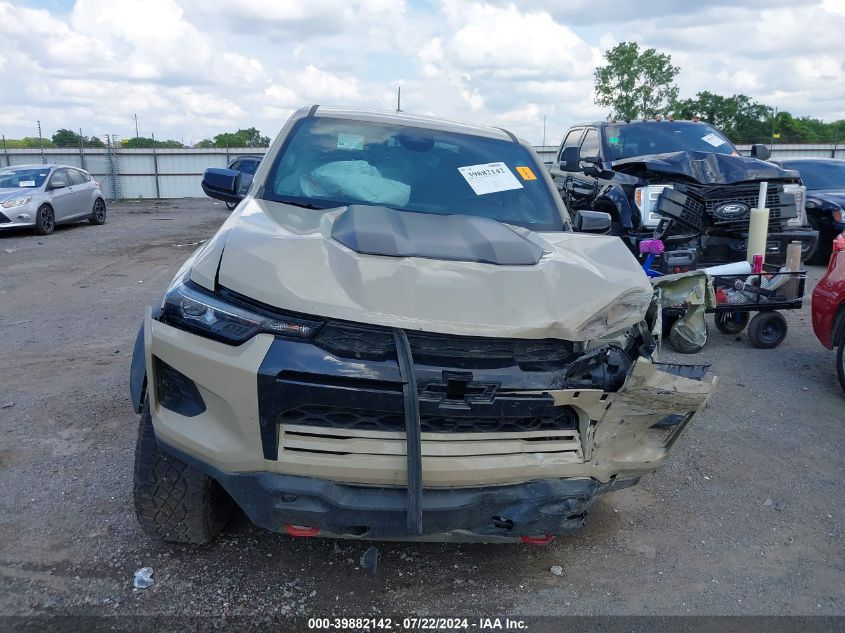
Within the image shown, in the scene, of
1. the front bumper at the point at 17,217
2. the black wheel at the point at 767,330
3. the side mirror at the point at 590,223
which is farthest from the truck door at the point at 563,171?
the front bumper at the point at 17,217

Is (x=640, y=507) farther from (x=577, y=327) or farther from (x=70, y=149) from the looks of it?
(x=70, y=149)

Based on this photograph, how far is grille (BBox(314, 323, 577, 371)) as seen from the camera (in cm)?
237

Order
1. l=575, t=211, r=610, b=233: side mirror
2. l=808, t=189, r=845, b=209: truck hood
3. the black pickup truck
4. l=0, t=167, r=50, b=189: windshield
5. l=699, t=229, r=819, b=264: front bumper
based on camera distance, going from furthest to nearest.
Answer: l=0, t=167, r=50, b=189: windshield
l=808, t=189, r=845, b=209: truck hood
l=699, t=229, r=819, b=264: front bumper
the black pickup truck
l=575, t=211, r=610, b=233: side mirror

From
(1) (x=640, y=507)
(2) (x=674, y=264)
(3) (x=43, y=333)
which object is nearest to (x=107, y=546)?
(1) (x=640, y=507)

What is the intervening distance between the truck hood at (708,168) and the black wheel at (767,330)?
142cm

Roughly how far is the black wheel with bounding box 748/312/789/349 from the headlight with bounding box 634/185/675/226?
4.86 ft

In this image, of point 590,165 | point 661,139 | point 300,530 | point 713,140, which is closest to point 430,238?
point 300,530

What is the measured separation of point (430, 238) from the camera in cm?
297

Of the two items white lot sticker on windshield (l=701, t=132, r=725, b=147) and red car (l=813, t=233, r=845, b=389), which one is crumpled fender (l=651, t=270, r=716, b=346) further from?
white lot sticker on windshield (l=701, t=132, r=725, b=147)

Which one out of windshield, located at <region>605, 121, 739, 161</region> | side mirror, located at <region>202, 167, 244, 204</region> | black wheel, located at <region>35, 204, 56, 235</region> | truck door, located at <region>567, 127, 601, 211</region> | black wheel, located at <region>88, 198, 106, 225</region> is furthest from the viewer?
black wheel, located at <region>88, 198, 106, 225</region>

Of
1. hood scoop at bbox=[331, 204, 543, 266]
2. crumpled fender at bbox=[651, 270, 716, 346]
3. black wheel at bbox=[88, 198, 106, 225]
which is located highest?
hood scoop at bbox=[331, 204, 543, 266]

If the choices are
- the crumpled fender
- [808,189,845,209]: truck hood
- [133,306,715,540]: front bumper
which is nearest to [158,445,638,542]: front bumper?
[133,306,715,540]: front bumper

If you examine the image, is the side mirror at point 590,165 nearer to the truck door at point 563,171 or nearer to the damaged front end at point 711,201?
the truck door at point 563,171

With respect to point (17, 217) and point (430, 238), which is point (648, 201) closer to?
point (430, 238)
